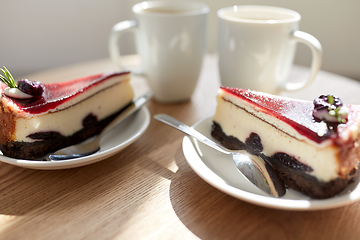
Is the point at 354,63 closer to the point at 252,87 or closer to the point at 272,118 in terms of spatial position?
the point at 252,87

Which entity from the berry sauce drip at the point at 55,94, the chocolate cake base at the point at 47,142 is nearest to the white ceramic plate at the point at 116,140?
the chocolate cake base at the point at 47,142

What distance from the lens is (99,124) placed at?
1120mm

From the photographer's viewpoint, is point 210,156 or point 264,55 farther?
point 264,55

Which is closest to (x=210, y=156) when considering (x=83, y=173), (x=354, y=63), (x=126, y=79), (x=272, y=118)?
(x=272, y=118)

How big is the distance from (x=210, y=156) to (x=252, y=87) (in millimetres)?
462

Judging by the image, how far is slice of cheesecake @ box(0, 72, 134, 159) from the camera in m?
0.88

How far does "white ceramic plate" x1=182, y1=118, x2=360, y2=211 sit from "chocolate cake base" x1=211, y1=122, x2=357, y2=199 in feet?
0.06

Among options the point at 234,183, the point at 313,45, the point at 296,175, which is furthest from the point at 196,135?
the point at 313,45

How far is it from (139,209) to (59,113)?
0.43 m

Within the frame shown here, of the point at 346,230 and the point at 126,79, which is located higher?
the point at 126,79

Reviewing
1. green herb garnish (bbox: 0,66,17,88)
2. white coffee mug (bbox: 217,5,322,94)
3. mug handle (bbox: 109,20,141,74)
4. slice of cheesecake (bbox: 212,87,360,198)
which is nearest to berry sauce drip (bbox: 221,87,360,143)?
slice of cheesecake (bbox: 212,87,360,198)

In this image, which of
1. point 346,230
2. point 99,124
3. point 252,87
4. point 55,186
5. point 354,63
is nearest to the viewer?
point 346,230

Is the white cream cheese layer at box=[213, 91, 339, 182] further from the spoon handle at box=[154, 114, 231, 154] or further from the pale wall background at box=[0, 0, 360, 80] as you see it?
the pale wall background at box=[0, 0, 360, 80]

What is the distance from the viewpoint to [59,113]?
0.96 metres
